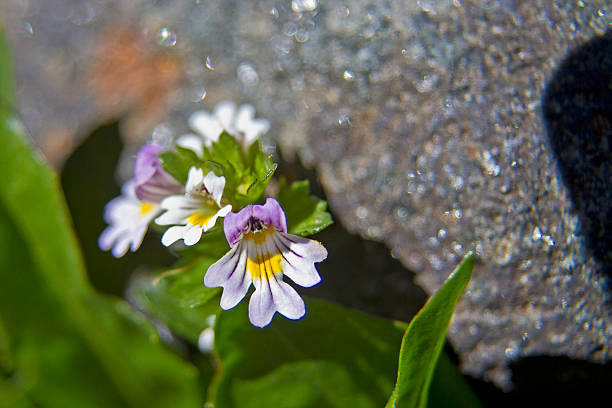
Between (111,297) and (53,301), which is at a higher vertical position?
(53,301)

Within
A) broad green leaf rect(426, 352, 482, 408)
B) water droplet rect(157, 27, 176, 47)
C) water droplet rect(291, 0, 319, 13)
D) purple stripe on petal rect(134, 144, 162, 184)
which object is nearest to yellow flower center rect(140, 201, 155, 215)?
purple stripe on petal rect(134, 144, 162, 184)

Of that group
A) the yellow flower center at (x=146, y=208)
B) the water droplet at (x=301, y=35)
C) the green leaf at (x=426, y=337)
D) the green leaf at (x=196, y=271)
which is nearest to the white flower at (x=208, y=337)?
the green leaf at (x=196, y=271)

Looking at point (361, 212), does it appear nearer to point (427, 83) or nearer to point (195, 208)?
point (427, 83)

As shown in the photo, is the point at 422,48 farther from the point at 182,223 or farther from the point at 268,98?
the point at 182,223

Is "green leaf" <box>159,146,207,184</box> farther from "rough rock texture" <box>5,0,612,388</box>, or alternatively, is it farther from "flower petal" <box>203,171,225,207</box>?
"rough rock texture" <box>5,0,612,388</box>

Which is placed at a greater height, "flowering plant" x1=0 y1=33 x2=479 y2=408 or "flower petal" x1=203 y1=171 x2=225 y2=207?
"flower petal" x1=203 y1=171 x2=225 y2=207

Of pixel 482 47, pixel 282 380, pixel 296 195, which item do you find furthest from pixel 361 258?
pixel 482 47
